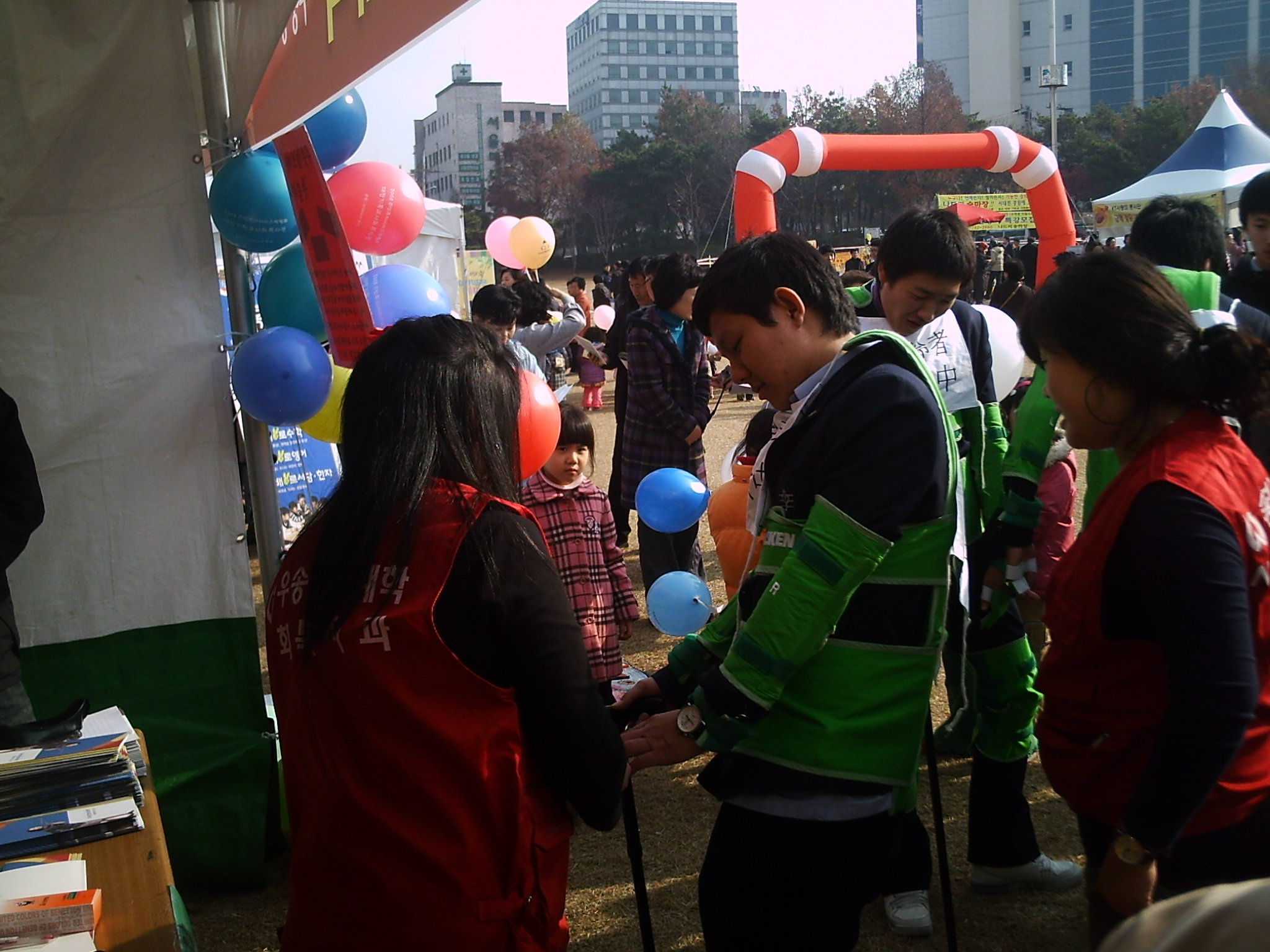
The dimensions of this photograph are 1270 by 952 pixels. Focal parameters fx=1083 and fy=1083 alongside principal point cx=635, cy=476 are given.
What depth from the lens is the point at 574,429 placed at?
162 inches

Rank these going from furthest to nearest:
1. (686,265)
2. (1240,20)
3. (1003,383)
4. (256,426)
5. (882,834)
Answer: (1240,20) < (686,265) < (1003,383) < (256,426) < (882,834)

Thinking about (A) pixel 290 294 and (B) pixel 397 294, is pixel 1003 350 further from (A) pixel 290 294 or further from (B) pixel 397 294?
(A) pixel 290 294

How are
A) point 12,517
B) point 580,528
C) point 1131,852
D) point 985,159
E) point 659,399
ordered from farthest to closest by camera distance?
point 985,159 < point 659,399 < point 580,528 < point 12,517 < point 1131,852

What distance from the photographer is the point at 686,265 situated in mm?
5145

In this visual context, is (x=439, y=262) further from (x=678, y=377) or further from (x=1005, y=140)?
(x=678, y=377)

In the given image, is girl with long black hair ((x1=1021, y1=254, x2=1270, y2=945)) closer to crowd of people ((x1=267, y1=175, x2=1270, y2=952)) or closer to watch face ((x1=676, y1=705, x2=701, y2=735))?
crowd of people ((x1=267, y1=175, x2=1270, y2=952))

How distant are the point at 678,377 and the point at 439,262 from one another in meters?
9.48

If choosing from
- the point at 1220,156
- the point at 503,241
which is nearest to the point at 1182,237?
the point at 503,241

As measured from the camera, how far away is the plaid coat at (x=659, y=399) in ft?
17.3

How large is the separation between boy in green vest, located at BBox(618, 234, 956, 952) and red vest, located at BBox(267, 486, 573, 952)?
0.38 m

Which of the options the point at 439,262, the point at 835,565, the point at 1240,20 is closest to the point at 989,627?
the point at 835,565

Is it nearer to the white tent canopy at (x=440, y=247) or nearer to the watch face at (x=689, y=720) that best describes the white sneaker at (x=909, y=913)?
the watch face at (x=689, y=720)

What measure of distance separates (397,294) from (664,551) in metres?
2.28

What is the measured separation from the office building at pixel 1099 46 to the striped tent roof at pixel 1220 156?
78453 millimetres
